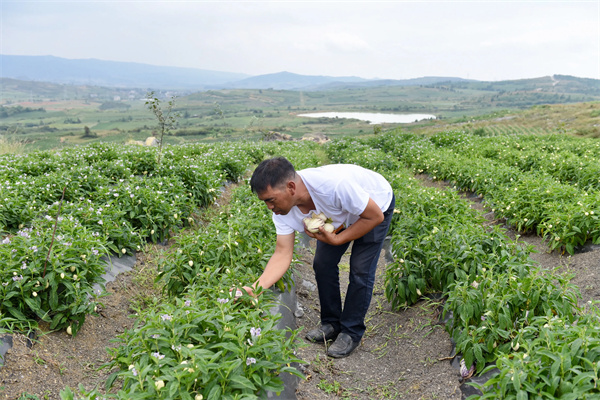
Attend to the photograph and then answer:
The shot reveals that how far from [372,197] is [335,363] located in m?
1.49

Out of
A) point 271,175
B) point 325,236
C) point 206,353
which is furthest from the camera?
point 325,236

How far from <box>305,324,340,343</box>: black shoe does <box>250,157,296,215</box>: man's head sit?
5.02 ft

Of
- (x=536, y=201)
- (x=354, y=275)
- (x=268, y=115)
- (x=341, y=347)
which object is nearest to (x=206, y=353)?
(x=354, y=275)

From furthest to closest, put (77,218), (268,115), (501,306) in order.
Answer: (268,115), (77,218), (501,306)

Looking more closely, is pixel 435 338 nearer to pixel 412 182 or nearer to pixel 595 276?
pixel 595 276

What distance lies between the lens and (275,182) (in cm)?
289

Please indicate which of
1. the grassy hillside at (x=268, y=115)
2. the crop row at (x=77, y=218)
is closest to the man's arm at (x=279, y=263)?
the crop row at (x=77, y=218)

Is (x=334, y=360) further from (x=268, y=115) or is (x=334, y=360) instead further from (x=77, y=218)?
(x=268, y=115)

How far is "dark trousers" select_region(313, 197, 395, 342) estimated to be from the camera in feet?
11.7

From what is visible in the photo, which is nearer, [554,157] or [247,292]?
[247,292]

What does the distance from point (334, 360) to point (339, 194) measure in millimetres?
1584

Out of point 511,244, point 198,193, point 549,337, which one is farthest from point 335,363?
point 198,193

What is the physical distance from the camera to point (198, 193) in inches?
280

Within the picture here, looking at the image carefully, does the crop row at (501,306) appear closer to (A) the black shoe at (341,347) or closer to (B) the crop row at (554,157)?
(A) the black shoe at (341,347)
